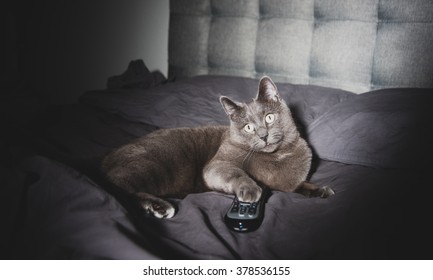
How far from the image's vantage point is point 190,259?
669 mm

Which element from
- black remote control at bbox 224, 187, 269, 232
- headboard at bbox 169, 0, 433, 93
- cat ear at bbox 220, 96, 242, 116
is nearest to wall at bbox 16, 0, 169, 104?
headboard at bbox 169, 0, 433, 93

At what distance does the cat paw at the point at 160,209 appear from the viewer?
33.0 inches

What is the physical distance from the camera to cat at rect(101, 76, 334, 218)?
1.03m

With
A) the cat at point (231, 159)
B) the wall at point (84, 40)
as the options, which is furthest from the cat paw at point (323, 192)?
the wall at point (84, 40)

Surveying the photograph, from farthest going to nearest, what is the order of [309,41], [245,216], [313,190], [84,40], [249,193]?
1. [84,40]
2. [309,41]
3. [313,190]
4. [249,193]
5. [245,216]

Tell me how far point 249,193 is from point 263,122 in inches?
13.3

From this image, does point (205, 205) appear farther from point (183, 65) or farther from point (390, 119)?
point (183, 65)

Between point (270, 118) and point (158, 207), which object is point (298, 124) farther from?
point (158, 207)

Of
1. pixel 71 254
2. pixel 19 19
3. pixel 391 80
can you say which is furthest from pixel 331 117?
pixel 19 19

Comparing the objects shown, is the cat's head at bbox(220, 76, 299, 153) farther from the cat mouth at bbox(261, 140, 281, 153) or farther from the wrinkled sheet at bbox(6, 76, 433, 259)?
the wrinkled sheet at bbox(6, 76, 433, 259)

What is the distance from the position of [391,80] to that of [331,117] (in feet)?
1.50

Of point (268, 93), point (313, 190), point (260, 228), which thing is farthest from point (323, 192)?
point (268, 93)

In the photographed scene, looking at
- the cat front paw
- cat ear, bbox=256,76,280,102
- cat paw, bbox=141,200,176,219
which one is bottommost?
cat paw, bbox=141,200,176,219

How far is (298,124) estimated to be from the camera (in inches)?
54.2
